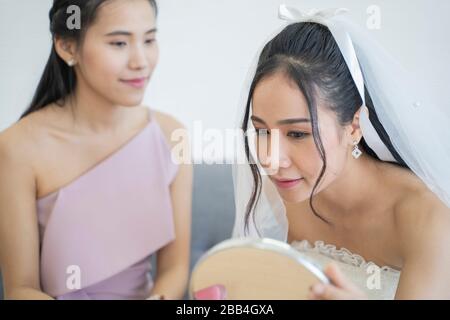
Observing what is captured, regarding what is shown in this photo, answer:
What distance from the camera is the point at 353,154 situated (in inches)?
54.2

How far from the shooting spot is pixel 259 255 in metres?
1.00

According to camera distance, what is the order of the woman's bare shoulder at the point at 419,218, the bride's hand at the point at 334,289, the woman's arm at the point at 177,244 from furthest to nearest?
the woman's arm at the point at 177,244 → the woman's bare shoulder at the point at 419,218 → the bride's hand at the point at 334,289

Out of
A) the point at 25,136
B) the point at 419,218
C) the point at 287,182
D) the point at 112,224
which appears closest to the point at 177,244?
the point at 112,224

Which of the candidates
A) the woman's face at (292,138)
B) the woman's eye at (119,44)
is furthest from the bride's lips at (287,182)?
the woman's eye at (119,44)

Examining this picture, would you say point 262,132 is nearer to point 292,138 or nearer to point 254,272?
point 292,138

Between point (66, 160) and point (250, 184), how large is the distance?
42 centimetres

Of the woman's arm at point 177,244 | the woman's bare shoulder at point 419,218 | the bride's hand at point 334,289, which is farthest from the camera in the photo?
the woman's arm at point 177,244

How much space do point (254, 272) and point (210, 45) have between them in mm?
558

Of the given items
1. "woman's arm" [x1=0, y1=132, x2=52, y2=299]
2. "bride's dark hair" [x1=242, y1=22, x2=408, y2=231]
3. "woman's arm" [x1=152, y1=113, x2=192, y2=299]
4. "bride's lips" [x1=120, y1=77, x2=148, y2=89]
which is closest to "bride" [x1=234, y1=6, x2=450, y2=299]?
"bride's dark hair" [x1=242, y1=22, x2=408, y2=231]

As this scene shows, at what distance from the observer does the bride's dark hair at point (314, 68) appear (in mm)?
1261

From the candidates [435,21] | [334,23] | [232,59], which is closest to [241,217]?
[232,59]

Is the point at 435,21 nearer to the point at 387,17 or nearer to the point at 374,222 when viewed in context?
the point at 387,17

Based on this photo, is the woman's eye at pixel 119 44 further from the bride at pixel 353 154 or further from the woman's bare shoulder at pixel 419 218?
the woman's bare shoulder at pixel 419 218

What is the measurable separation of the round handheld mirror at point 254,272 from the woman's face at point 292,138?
1.08ft
